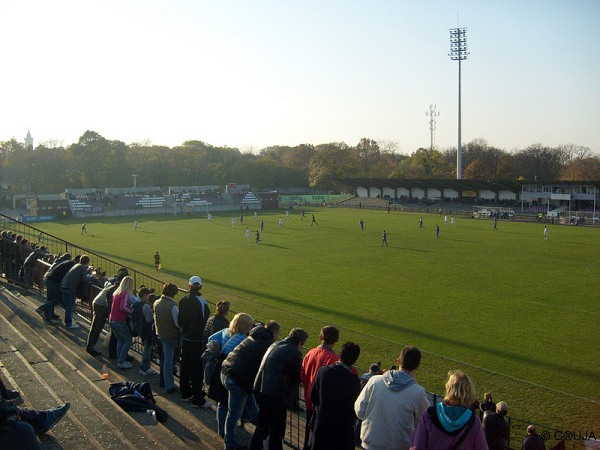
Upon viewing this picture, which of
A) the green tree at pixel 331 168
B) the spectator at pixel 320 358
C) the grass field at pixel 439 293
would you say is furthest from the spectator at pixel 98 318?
the green tree at pixel 331 168

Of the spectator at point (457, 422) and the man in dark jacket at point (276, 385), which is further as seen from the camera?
the man in dark jacket at point (276, 385)

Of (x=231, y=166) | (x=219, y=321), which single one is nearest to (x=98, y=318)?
(x=219, y=321)

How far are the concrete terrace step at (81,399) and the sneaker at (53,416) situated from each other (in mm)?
100

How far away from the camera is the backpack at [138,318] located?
8766 millimetres

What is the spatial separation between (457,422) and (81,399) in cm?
457

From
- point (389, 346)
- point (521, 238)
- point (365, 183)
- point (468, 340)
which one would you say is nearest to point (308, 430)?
point (389, 346)

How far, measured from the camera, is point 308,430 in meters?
6.08

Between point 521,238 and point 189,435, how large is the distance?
4087cm

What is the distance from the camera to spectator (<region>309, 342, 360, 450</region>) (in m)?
4.93

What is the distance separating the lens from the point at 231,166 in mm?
110312

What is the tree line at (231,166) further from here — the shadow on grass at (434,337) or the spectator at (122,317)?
the spectator at (122,317)

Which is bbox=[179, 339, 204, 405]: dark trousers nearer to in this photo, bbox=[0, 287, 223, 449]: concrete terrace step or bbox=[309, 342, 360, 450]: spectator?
bbox=[0, 287, 223, 449]: concrete terrace step

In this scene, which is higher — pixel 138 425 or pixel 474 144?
pixel 474 144

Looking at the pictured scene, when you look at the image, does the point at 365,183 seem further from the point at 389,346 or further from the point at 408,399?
the point at 408,399
